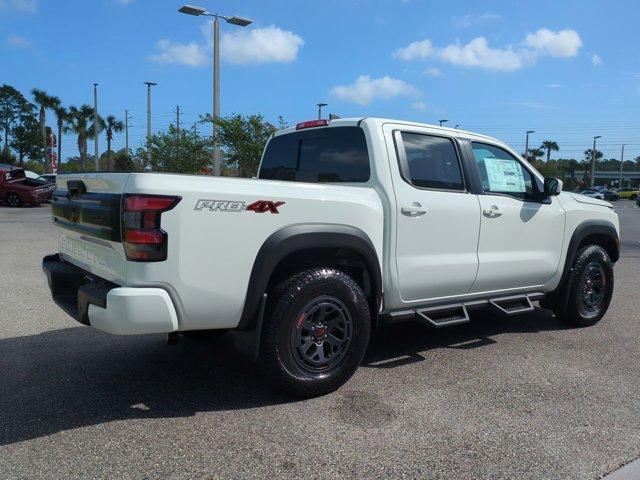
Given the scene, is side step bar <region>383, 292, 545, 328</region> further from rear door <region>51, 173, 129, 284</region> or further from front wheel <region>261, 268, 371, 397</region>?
rear door <region>51, 173, 129, 284</region>

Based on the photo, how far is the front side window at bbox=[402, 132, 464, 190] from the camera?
453 cm

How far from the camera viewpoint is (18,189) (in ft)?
83.3

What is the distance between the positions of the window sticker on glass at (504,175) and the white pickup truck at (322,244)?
1cm

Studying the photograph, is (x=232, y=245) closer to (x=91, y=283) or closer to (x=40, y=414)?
(x=91, y=283)

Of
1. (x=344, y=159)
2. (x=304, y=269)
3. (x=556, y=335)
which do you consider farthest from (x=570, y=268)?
(x=304, y=269)

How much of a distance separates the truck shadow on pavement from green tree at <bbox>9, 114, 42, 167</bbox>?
87.2 metres

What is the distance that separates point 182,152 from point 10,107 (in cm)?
7527

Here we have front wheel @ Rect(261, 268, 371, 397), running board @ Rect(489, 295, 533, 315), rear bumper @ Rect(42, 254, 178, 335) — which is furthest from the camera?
running board @ Rect(489, 295, 533, 315)

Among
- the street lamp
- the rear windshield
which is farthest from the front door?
the street lamp

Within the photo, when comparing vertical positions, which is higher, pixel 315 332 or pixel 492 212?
pixel 492 212

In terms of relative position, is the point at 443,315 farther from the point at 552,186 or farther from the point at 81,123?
the point at 81,123

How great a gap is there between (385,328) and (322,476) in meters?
3.10

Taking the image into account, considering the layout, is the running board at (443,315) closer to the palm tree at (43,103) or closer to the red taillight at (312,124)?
the red taillight at (312,124)

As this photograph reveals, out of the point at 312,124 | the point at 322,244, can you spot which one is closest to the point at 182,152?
the point at 312,124
